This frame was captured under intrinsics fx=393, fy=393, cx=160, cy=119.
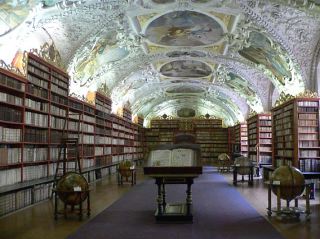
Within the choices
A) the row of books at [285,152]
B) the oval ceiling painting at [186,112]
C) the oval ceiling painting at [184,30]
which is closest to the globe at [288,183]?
the row of books at [285,152]

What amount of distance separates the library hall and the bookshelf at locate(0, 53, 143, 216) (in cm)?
5

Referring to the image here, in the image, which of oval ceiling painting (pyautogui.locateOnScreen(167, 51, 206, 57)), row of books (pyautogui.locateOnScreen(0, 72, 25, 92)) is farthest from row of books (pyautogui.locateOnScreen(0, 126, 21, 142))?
oval ceiling painting (pyautogui.locateOnScreen(167, 51, 206, 57))

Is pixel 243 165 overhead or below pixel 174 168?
below

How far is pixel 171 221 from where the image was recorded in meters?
8.47

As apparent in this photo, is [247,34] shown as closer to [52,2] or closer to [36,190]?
[52,2]

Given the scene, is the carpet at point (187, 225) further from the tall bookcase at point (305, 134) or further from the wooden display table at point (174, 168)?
the tall bookcase at point (305, 134)

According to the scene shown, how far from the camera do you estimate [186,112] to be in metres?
41.2

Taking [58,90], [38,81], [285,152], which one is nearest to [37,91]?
[38,81]

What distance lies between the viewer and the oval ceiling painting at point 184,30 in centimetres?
1512

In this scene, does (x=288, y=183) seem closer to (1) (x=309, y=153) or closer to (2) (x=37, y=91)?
(1) (x=309, y=153)

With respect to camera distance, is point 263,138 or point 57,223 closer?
point 57,223

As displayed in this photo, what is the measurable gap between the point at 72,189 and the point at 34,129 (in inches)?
143

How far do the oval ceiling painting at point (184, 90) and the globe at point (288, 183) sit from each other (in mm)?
22064

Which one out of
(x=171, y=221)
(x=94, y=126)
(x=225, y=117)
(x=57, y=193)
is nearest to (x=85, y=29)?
(x=94, y=126)
